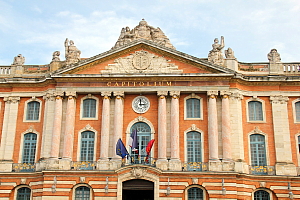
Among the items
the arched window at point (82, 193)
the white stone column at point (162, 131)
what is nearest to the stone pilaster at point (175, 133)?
the white stone column at point (162, 131)

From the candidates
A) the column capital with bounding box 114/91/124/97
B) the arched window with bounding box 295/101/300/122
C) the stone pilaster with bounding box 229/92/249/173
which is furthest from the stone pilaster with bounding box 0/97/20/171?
the arched window with bounding box 295/101/300/122

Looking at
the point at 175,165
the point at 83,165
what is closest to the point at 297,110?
the point at 175,165

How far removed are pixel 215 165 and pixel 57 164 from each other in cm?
1156

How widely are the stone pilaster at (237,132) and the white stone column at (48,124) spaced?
45.6 ft

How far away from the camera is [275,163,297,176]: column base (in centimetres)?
3080

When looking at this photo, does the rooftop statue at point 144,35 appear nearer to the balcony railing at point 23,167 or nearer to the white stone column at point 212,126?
the white stone column at point 212,126

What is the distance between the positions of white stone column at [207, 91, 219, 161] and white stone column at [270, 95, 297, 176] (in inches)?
187

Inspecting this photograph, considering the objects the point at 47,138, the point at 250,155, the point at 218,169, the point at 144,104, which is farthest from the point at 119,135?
the point at 250,155

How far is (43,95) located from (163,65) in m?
10.0

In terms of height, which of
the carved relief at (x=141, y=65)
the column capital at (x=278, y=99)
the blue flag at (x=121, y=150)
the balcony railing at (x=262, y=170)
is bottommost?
the balcony railing at (x=262, y=170)

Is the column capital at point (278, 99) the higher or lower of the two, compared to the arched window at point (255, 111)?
higher

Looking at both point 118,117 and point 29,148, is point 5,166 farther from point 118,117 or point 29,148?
point 118,117

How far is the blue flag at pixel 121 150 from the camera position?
29.6m

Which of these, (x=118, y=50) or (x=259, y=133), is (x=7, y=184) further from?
(x=259, y=133)
